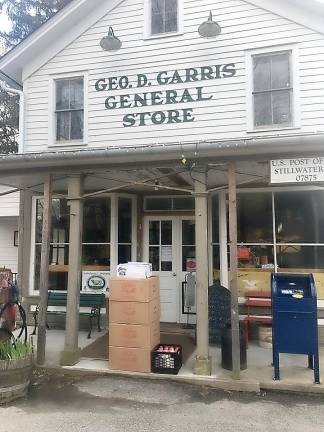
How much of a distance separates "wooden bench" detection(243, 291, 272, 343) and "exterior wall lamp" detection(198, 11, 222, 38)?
5.34 metres

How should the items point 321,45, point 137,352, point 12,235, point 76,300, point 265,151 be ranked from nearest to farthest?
point 265,151, point 137,352, point 76,300, point 321,45, point 12,235

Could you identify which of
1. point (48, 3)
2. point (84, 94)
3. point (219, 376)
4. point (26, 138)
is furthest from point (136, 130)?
point (48, 3)

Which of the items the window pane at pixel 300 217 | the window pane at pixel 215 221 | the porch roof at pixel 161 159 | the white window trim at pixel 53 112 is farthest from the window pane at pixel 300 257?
the white window trim at pixel 53 112

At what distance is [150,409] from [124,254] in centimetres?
445

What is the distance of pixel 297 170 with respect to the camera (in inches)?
213

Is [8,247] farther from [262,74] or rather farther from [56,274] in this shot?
[262,74]

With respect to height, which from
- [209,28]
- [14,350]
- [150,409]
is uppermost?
[209,28]

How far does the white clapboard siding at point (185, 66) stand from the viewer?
8.03 meters

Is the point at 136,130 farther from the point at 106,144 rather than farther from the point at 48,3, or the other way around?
the point at 48,3

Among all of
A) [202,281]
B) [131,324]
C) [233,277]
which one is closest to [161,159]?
[202,281]

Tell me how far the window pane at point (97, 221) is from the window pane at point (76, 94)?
91.9 inches

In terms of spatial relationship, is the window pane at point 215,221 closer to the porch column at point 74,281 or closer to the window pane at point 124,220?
the window pane at point 124,220

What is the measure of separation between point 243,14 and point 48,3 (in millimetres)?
14256

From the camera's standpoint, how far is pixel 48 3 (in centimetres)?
1930
